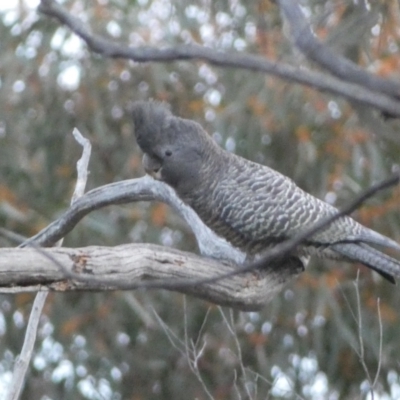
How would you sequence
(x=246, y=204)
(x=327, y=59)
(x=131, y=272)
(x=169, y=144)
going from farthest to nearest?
(x=246, y=204)
(x=169, y=144)
(x=131, y=272)
(x=327, y=59)

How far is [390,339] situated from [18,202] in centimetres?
216

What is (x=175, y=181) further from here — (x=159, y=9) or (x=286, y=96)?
(x=159, y=9)

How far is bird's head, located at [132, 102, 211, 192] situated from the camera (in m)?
2.93

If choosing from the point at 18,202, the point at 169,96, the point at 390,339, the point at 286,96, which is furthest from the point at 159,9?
the point at 390,339

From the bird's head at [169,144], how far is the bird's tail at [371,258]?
0.55m

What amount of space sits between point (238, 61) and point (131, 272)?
1.46 m

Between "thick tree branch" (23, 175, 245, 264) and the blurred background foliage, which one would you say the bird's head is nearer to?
"thick tree branch" (23, 175, 245, 264)

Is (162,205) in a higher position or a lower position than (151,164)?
lower

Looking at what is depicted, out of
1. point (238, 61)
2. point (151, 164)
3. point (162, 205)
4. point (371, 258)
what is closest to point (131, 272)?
point (151, 164)

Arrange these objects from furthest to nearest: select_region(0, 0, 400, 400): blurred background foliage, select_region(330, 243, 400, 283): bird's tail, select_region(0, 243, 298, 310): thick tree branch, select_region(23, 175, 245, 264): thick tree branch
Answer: select_region(0, 0, 400, 400): blurred background foliage, select_region(330, 243, 400, 283): bird's tail, select_region(23, 175, 245, 264): thick tree branch, select_region(0, 243, 298, 310): thick tree branch

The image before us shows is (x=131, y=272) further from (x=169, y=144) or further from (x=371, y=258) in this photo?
(x=371, y=258)

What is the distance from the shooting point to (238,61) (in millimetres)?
944

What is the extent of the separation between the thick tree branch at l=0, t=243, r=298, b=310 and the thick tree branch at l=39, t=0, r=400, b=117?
0.78 m

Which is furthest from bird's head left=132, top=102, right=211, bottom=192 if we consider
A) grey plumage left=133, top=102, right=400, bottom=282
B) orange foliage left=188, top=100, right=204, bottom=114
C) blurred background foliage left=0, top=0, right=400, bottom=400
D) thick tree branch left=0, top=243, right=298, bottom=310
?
orange foliage left=188, top=100, right=204, bottom=114
